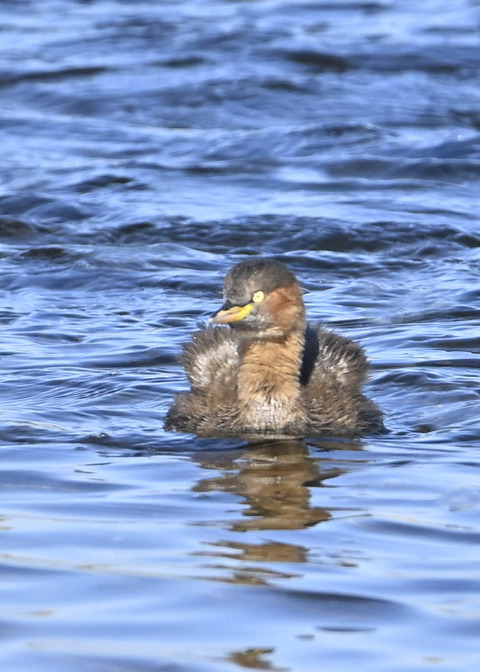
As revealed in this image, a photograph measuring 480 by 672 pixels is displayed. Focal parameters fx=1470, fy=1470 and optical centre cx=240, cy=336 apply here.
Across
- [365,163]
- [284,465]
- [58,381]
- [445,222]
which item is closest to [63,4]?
[365,163]

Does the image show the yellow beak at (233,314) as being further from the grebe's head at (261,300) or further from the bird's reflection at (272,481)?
the bird's reflection at (272,481)

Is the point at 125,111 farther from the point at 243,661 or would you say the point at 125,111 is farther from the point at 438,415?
the point at 243,661

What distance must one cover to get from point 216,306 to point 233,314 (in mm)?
3631

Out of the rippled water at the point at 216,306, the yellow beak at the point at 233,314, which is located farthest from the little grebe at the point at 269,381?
the rippled water at the point at 216,306

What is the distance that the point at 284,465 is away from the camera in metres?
8.43

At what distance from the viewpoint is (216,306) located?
12570 millimetres

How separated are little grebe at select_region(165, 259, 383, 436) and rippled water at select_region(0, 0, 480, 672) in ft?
0.74

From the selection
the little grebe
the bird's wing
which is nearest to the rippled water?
the little grebe

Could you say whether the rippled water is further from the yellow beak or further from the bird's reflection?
the yellow beak

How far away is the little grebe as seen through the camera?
900 centimetres

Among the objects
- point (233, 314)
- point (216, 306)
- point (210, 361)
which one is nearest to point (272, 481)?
point (233, 314)

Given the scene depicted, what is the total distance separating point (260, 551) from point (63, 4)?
80.1ft

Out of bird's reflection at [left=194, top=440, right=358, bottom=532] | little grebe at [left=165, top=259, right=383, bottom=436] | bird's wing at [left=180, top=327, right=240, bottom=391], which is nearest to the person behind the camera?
bird's reflection at [left=194, top=440, right=358, bottom=532]

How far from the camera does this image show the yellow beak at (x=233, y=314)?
29.1 ft
